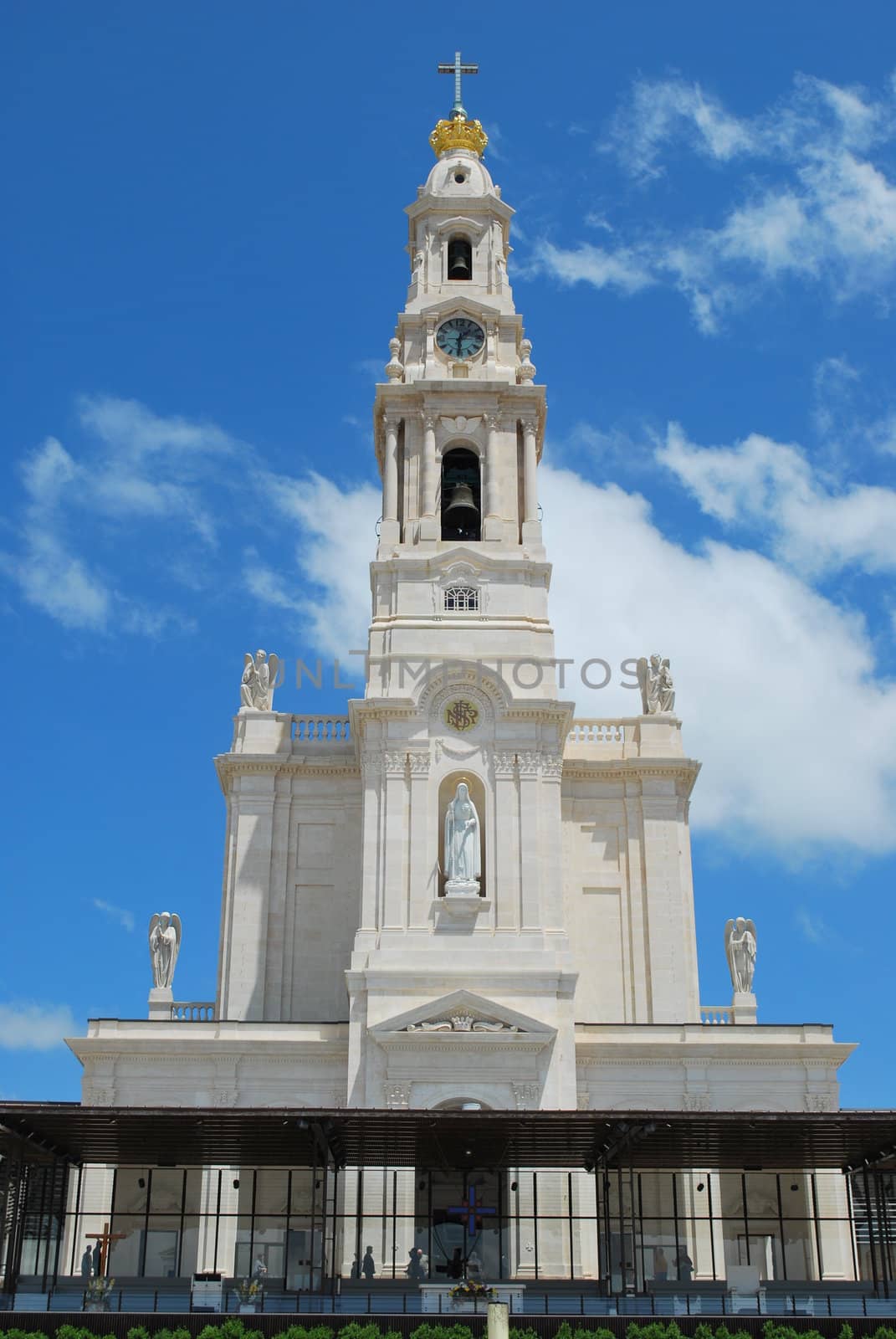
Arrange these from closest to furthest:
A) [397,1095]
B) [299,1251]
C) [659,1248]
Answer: [659,1248], [299,1251], [397,1095]

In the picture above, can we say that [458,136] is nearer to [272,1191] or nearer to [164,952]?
[164,952]

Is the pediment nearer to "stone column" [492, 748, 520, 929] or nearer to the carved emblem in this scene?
"stone column" [492, 748, 520, 929]

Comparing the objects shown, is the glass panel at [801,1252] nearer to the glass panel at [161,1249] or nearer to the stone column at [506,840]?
the stone column at [506,840]

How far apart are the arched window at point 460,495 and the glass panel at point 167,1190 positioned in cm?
2479

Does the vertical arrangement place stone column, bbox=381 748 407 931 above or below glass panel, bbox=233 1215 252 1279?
above

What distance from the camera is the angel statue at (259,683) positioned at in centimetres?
6400

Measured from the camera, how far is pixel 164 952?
5922cm

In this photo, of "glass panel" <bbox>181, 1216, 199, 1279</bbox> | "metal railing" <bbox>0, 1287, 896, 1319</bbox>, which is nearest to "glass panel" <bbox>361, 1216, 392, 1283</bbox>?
"glass panel" <bbox>181, 1216, 199, 1279</bbox>

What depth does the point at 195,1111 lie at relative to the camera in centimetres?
4150

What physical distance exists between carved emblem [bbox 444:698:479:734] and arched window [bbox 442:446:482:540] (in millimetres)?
8370

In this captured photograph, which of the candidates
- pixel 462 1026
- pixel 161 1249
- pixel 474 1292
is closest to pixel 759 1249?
pixel 462 1026

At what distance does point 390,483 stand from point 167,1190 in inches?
1036

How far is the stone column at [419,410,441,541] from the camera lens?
62375mm

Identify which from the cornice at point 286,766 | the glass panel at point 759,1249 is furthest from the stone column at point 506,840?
the glass panel at point 759,1249
